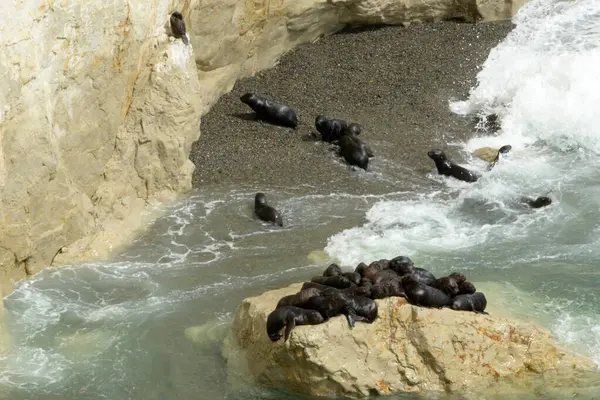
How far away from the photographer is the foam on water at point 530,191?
530 inches

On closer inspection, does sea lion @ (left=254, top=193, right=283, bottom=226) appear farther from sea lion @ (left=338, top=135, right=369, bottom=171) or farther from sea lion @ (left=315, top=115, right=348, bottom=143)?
sea lion @ (left=315, top=115, right=348, bottom=143)

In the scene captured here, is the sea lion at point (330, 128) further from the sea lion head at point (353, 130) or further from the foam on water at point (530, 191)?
the foam on water at point (530, 191)

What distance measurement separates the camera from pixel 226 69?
18.4 meters

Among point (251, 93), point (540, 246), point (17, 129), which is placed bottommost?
point (540, 246)

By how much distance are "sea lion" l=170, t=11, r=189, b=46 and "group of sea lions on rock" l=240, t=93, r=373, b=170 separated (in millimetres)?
2307

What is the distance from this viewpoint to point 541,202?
50.4 ft

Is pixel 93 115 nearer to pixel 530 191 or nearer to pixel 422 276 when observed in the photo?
pixel 422 276

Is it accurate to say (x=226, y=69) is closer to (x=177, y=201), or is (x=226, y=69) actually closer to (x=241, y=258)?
(x=177, y=201)

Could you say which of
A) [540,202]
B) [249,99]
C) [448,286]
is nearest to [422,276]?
[448,286]

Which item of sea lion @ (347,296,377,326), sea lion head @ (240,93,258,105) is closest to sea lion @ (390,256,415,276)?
sea lion @ (347,296,377,326)

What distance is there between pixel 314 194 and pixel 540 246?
3.46 m

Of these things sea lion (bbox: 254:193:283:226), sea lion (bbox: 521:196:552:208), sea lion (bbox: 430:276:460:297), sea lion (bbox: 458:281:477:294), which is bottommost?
sea lion (bbox: 521:196:552:208)

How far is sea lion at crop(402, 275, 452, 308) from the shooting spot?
11000mm

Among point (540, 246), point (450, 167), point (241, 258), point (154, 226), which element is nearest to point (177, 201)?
point (154, 226)
